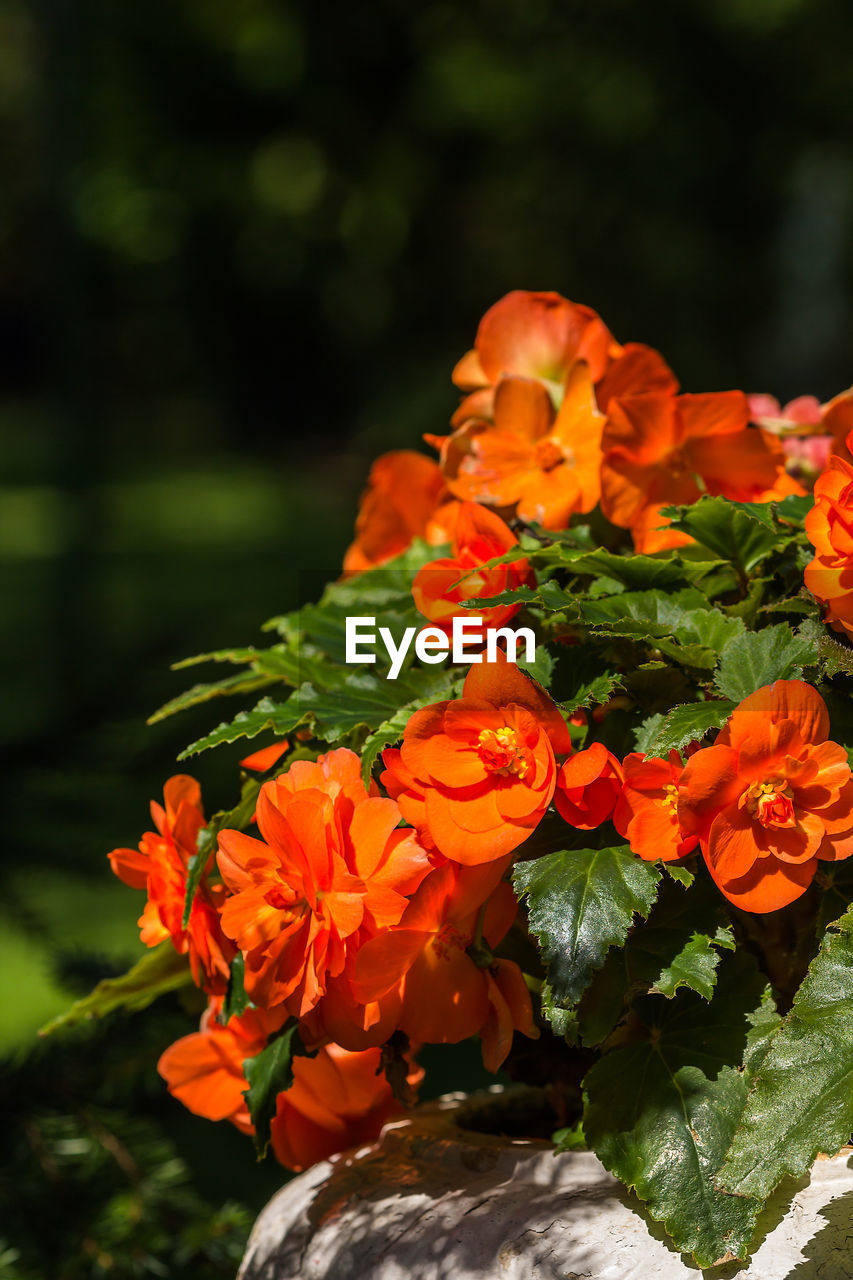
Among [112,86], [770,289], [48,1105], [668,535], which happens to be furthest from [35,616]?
[668,535]

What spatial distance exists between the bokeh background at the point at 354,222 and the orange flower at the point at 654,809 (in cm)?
283

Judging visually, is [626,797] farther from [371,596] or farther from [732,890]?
[371,596]

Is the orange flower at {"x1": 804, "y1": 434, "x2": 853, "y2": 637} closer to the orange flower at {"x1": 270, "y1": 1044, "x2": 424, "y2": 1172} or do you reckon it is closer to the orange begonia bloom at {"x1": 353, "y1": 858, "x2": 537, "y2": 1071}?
the orange begonia bloom at {"x1": 353, "y1": 858, "x2": 537, "y2": 1071}

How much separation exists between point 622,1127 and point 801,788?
179mm

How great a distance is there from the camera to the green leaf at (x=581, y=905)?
537mm

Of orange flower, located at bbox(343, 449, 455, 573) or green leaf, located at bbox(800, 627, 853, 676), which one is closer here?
green leaf, located at bbox(800, 627, 853, 676)

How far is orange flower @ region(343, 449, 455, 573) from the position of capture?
911mm

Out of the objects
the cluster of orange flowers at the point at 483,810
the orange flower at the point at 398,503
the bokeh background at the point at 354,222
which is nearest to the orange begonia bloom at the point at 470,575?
the cluster of orange flowers at the point at 483,810

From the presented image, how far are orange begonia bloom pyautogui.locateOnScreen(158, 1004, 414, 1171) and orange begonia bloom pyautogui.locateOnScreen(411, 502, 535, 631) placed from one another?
0.26 metres

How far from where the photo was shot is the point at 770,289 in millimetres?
8469

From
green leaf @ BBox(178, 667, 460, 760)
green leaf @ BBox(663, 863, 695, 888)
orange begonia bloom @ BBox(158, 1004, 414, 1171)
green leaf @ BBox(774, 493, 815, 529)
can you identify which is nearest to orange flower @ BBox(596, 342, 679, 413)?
green leaf @ BBox(774, 493, 815, 529)

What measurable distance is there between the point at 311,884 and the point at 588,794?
0.45 feet

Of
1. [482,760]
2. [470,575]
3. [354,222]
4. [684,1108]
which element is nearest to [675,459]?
[470,575]

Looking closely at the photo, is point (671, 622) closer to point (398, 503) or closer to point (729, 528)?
point (729, 528)
